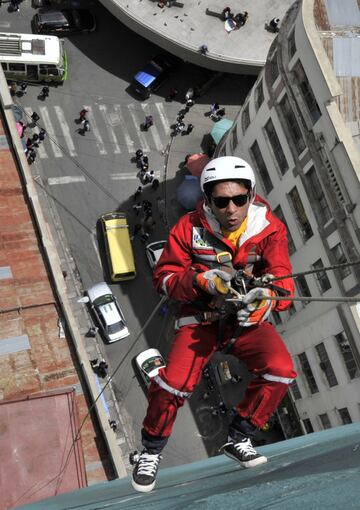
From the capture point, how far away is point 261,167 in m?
29.4

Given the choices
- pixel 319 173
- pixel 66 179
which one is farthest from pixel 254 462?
pixel 66 179

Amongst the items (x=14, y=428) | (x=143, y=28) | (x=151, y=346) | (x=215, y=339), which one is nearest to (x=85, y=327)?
(x=151, y=346)

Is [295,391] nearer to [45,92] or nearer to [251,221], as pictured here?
[251,221]

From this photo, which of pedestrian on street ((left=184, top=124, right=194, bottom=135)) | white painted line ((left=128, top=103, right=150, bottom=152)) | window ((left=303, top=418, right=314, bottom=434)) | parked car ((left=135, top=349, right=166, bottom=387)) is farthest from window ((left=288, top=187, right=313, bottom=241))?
white painted line ((left=128, top=103, right=150, bottom=152))

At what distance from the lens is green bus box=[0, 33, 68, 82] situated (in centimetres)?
3803

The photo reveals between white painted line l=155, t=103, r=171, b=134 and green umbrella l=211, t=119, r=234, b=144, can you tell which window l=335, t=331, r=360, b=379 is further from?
white painted line l=155, t=103, r=171, b=134

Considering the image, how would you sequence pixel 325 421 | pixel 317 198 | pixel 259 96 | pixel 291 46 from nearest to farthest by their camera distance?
pixel 317 198
pixel 291 46
pixel 325 421
pixel 259 96

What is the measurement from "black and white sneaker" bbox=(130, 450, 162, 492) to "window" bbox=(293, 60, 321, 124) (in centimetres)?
1612

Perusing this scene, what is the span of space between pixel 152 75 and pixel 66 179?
28.4 feet

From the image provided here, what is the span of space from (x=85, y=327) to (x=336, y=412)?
14.1 metres

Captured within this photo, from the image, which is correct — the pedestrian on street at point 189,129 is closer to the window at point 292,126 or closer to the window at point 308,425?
the window at point 292,126

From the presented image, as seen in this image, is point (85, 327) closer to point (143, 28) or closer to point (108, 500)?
point (143, 28)

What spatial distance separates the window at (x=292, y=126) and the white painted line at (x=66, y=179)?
49.9 ft

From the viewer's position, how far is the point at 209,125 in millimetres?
40594
